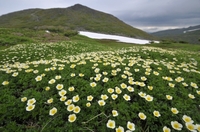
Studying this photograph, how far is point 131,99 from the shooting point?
10.2 ft

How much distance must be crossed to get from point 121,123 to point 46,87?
198 centimetres

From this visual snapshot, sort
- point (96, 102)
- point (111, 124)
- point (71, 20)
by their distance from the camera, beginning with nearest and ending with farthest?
point (111, 124)
point (96, 102)
point (71, 20)

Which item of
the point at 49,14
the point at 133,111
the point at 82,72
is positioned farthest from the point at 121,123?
the point at 49,14

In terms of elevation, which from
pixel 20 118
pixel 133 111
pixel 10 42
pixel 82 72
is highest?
A: pixel 82 72

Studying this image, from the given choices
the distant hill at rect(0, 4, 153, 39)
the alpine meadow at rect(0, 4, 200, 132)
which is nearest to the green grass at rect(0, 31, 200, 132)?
the alpine meadow at rect(0, 4, 200, 132)

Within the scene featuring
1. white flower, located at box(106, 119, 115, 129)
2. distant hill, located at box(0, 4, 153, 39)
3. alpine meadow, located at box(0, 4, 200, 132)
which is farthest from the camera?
distant hill, located at box(0, 4, 153, 39)

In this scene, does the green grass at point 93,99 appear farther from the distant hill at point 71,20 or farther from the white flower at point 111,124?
the distant hill at point 71,20

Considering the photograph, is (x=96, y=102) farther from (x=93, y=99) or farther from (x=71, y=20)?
(x=71, y=20)

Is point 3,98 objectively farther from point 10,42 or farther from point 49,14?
point 49,14

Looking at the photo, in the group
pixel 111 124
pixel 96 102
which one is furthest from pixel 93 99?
pixel 111 124

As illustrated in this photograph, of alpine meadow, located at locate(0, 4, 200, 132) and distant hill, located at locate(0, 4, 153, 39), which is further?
distant hill, located at locate(0, 4, 153, 39)

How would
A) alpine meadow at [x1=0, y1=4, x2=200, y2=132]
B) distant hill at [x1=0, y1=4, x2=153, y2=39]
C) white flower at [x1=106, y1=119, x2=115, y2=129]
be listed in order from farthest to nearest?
1. distant hill at [x1=0, y1=4, x2=153, y2=39]
2. alpine meadow at [x1=0, y1=4, x2=200, y2=132]
3. white flower at [x1=106, y1=119, x2=115, y2=129]

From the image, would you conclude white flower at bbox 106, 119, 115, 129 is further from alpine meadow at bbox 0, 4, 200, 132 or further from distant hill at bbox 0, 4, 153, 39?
distant hill at bbox 0, 4, 153, 39

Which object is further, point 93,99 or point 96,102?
point 93,99
